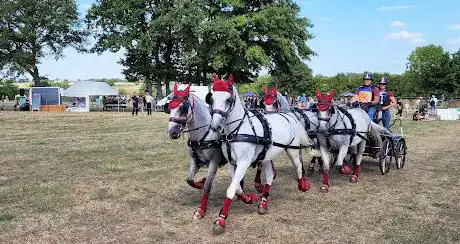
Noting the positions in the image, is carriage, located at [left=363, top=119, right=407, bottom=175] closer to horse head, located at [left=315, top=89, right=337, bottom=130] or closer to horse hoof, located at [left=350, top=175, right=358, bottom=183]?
horse hoof, located at [left=350, top=175, right=358, bottom=183]

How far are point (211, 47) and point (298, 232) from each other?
4043 cm

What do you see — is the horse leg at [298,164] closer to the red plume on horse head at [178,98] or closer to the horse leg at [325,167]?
the horse leg at [325,167]

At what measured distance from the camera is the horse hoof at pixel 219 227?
654 centimetres

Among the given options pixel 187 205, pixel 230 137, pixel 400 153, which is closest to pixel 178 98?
pixel 230 137

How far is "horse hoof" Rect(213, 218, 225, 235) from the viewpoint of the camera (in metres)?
6.54

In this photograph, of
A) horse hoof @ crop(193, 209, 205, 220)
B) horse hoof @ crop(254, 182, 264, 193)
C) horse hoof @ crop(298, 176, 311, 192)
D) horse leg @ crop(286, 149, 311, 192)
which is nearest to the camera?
horse hoof @ crop(193, 209, 205, 220)

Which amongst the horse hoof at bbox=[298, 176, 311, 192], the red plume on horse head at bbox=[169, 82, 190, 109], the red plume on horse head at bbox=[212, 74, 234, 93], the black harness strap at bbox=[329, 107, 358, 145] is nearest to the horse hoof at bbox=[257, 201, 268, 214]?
the horse hoof at bbox=[298, 176, 311, 192]

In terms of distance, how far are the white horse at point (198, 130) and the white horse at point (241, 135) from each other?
0.27m

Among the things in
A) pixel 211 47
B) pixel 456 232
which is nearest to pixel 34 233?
pixel 456 232

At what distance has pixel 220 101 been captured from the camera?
271 inches

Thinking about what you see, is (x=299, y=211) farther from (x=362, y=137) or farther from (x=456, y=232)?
(x=362, y=137)

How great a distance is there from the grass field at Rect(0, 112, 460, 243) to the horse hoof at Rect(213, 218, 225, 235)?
10cm

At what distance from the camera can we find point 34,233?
6.59 m

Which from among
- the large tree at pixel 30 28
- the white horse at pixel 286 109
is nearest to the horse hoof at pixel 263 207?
the white horse at pixel 286 109
